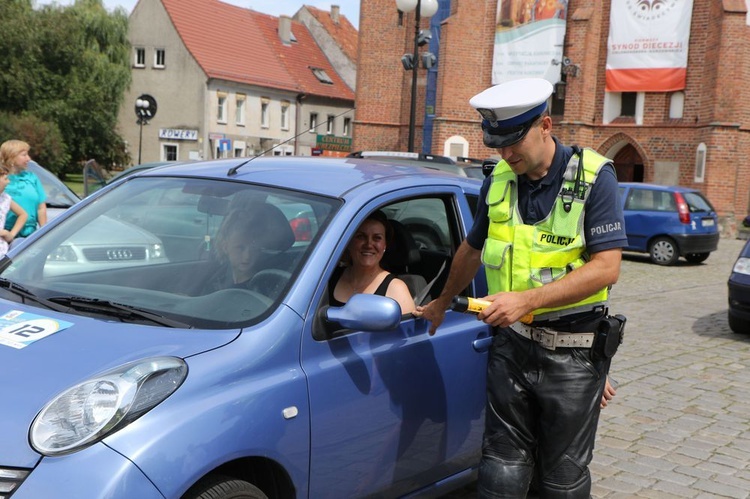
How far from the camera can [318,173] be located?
3914 mm

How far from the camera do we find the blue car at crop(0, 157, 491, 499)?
8.41ft

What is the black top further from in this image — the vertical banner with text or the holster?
the vertical banner with text

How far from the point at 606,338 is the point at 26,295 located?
2.25 m

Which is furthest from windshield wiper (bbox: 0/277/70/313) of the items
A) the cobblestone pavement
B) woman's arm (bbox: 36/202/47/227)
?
woman's arm (bbox: 36/202/47/227)

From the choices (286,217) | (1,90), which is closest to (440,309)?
(286,217)

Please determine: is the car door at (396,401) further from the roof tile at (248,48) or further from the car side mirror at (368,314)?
the roof tile at (248,48)

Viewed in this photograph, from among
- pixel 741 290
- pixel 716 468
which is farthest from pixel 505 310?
pixel 741 290

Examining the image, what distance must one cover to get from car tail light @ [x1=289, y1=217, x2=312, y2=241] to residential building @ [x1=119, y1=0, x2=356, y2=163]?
47.3 metres

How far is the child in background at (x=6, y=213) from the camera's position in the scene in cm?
772

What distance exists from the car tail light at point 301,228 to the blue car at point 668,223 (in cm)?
1762

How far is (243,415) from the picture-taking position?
2805mm

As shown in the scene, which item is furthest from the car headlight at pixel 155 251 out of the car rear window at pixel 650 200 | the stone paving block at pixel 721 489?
the car rear window at pixel 650 200

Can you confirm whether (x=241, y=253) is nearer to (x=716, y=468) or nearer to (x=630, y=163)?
(x=716, y=468)

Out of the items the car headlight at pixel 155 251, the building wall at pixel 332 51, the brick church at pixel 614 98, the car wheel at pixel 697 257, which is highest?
the building wall at pixel 332 51
